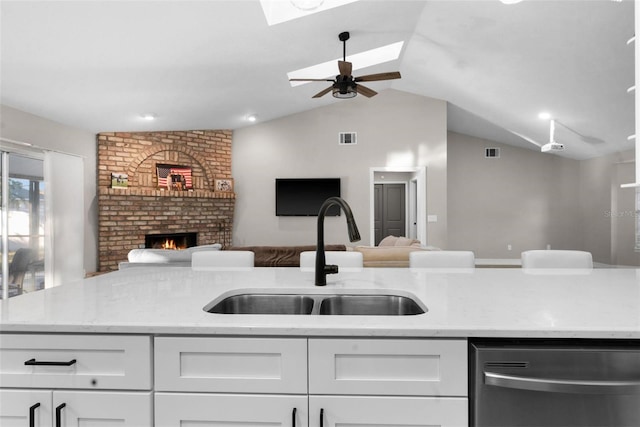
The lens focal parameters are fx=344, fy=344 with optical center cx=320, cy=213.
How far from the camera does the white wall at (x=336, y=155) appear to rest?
258 inches

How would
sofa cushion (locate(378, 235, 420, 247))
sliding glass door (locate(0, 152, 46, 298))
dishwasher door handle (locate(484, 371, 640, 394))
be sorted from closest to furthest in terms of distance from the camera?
dishwasher door handle (locate(484, 371, 640, 394)) → sliding glass door (locate(0, 152, 46, 298)) → sofa cushion (locate(378, 235, 420, 247))

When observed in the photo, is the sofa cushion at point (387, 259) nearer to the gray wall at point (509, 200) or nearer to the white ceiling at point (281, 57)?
the white ceiling at point (281, 57)

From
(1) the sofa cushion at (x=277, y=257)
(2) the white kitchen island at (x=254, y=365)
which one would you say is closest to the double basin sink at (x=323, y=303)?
(2) the white kitchen island at (x=254, y=365)

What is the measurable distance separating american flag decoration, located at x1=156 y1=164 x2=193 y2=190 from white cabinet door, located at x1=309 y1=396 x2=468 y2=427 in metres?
5.91

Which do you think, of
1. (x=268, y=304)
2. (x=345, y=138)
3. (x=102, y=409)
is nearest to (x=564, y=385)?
(x=268, y=304)

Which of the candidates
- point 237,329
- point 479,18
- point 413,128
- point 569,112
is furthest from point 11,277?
point 569,112

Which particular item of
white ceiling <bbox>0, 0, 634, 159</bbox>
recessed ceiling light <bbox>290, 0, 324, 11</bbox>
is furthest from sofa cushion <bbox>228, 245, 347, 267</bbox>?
recessed ceiling light <bbox>290, 0, 324, 11</bbox>

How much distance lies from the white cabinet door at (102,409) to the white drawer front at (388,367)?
458 millimetres

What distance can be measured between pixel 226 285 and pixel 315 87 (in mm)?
4815

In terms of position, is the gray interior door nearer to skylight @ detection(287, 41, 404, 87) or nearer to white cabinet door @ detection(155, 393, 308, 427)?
skylight @ detection(287, 41, 404, 87)

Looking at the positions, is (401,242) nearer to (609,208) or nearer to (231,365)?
(231,365)

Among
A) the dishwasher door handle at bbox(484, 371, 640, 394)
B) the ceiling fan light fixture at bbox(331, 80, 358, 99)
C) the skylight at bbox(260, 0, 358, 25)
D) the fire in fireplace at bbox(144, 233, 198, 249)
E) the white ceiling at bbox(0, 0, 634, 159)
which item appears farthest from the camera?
the fire in fireplace at bbox(144, 233, 198, 249)

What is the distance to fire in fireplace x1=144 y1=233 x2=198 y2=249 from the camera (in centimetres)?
583

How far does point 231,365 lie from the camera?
36.2 inches
